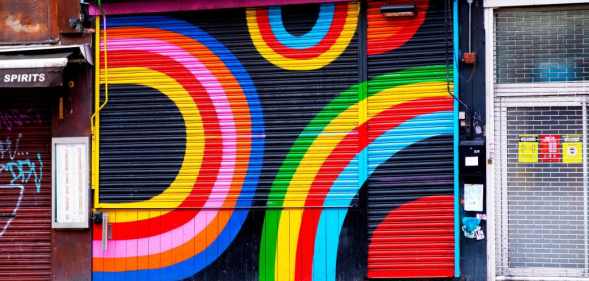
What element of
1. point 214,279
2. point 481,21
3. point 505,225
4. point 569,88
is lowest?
point 214,279

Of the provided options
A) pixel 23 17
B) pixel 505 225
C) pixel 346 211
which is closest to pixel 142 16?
pixel 23 17

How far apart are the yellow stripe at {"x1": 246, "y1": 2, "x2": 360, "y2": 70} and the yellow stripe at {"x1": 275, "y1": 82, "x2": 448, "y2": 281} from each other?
690 mm

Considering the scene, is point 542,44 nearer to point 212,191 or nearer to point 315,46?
point 315,46

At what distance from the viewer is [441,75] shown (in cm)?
988

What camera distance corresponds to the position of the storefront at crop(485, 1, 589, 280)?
9.63m

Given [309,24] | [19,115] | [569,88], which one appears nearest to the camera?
[569,88]

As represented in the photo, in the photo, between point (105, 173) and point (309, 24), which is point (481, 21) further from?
point (105, 173)

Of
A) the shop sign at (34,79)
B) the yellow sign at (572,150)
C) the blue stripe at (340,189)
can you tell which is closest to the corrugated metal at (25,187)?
the shop sign at (34,79)

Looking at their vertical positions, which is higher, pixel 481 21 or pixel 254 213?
pixel 481 21

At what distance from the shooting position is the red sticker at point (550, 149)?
381 inches

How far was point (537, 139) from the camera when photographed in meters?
9.74

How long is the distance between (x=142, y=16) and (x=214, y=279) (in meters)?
3.46

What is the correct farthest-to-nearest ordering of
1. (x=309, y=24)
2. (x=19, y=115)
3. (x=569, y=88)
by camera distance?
(x=19, y=115) < (x=309, y=24) < (x=569, y=88)

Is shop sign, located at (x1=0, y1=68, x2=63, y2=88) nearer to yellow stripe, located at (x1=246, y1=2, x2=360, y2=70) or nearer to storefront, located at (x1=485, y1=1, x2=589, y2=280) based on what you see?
yellow stripe, located at (x1=246, y1=2, x2=360, y2=70)
